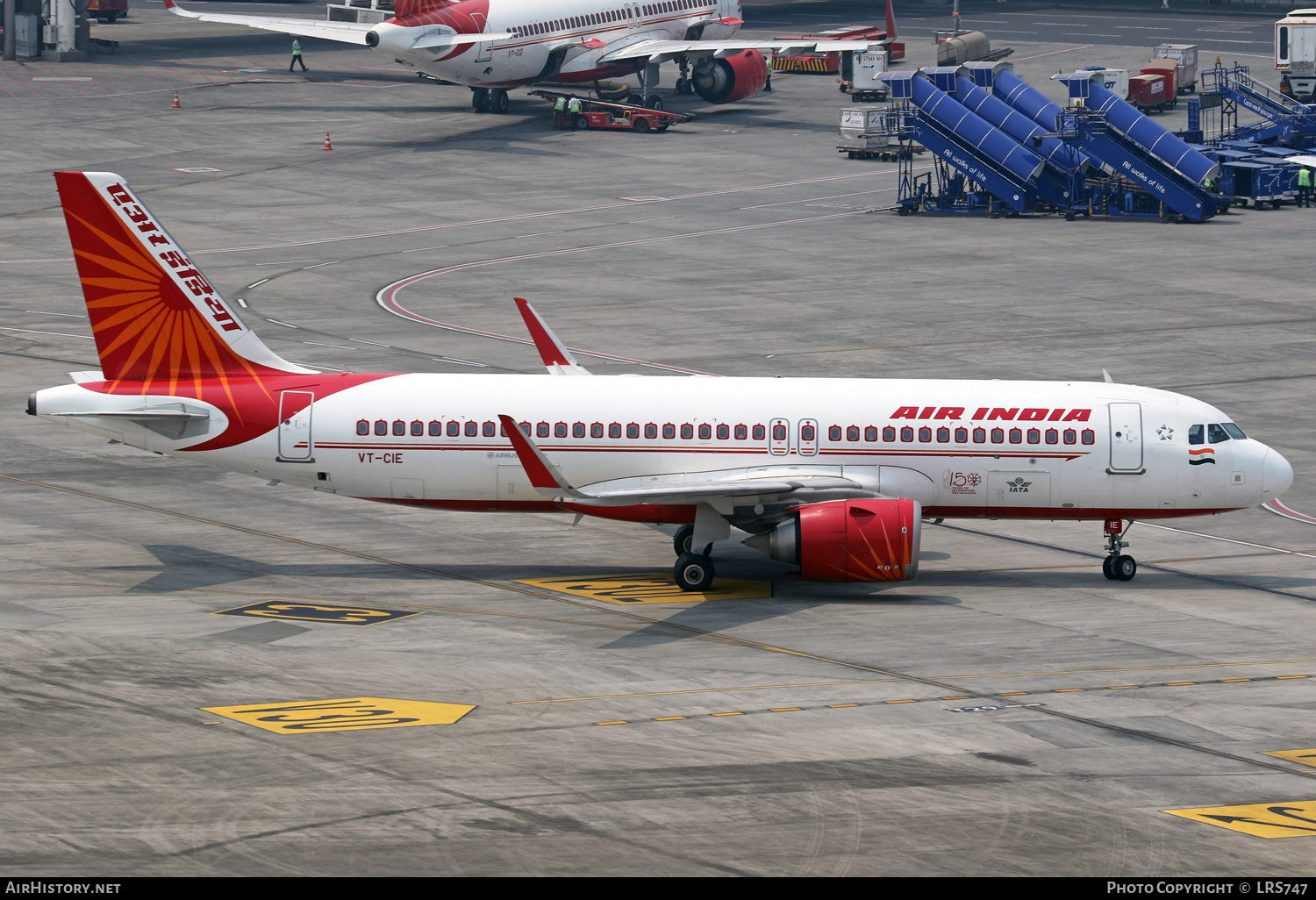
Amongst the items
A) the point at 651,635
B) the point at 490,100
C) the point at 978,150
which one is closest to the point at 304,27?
the point at 490,100

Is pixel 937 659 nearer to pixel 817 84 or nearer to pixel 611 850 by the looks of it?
pixel 611 850

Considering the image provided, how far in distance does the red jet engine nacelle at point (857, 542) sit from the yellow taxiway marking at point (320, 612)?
8567mm

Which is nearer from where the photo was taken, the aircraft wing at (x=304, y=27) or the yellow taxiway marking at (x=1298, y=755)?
the yellow taxiway marking at (x=1298, y=755)

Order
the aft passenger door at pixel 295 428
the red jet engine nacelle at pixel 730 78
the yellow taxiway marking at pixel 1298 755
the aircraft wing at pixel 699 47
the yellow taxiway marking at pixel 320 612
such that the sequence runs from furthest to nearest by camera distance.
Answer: the red jet engine nacelle at pixel 730 78 → the aircraft wing at pixel 699 47 → the aft passenger door at pixel 295 428 → the yellow taxiway marking at pixel 320 612 → the yellow taxiway marking at pixel 1298 755

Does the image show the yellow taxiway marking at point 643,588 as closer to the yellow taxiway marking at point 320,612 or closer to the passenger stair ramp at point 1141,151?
the yellow taxiway marking at point 320,612

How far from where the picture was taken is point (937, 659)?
33.8 m

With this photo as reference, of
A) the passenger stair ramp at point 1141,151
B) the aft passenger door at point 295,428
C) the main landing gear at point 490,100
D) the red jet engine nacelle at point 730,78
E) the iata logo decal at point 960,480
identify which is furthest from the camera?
the red jet engine nacelle at point 730,78

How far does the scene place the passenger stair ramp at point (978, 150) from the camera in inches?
3494

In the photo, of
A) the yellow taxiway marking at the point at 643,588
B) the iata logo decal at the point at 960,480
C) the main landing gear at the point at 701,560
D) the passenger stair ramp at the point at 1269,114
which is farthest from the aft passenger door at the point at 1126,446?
the passenger stair ramp at the point at 1269,114

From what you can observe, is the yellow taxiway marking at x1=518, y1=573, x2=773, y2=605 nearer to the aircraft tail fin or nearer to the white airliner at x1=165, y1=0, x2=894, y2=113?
the aircraft tail fin

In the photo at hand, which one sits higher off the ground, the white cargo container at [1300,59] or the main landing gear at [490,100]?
the white cargo container at [1300,59]

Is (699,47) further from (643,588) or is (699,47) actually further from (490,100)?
(643,588)

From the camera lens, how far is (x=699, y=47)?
368ft

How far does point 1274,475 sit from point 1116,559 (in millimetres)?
4193
